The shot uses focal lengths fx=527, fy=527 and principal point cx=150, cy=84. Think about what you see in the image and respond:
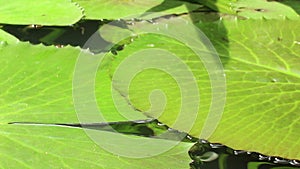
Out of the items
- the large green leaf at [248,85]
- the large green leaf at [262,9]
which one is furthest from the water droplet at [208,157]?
the large green leaf at [262,9]

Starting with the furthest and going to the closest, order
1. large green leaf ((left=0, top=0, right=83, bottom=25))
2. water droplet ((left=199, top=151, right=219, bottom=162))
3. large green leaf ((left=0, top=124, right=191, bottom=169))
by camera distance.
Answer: large green leaf ((left=0, top=0, right=83, bottom=25)) < water droplet ((left=199, top=151, right=219, bottom=162)) < large green leaf ((left=0, top=124, right=191, bottom=169))

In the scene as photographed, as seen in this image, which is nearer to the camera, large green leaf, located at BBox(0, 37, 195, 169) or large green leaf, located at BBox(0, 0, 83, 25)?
large green leaf, located at BBox(0, 37, 195, 169)

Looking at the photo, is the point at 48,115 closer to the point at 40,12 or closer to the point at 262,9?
the point at 40,12

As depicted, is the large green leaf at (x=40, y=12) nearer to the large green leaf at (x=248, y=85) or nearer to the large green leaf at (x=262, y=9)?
the large green leaf at (x=248, y=85)

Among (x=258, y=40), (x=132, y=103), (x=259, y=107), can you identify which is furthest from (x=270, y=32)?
(x=132, y=103)

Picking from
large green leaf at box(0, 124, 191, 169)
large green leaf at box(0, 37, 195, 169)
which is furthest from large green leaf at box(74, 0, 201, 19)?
large green leaf at box(0, 124, 191, 169)

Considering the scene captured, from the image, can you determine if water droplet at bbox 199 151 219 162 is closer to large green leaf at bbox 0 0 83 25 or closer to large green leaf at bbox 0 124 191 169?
large green leaf at bbox 0 124 191 169
